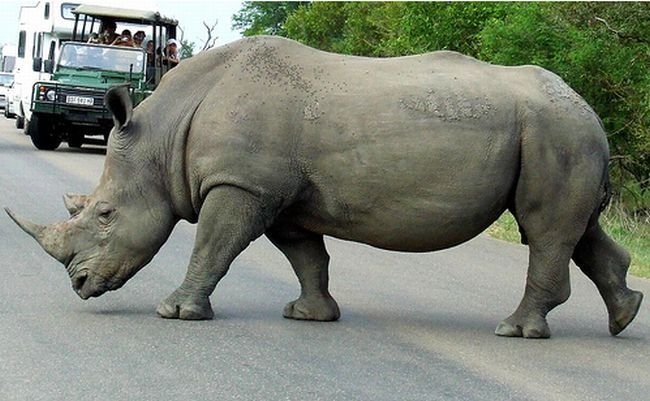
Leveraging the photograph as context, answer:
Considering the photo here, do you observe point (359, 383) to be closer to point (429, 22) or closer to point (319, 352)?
point (319, 352)

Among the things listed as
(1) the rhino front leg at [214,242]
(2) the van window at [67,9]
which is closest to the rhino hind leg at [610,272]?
(1) the rhino front leg at [214,242]

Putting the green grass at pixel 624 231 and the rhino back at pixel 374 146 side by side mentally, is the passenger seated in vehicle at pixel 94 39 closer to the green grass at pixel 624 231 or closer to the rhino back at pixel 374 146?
the green grass at pixel 624 231

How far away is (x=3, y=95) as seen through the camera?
55.9 metres

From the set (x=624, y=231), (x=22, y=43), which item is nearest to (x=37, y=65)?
(x=22, y=43)

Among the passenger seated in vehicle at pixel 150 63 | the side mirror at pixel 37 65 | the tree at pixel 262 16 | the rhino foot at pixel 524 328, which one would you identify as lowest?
the tree at pixel 262 16

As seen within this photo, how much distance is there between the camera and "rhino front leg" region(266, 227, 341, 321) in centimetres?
941

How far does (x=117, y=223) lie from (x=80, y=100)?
17126mm

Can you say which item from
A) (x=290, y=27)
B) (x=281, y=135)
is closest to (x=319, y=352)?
(x=281, y=135)

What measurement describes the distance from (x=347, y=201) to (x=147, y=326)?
1.37 m

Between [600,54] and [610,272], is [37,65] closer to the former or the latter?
[600,54]

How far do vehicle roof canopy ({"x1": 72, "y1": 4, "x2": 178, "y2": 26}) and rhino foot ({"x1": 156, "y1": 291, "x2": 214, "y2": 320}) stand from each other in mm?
21437

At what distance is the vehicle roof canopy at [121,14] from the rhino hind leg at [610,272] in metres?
21.5

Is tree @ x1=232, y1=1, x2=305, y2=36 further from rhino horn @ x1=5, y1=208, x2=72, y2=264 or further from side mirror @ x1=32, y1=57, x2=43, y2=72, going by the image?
rhino horn @ x1=5, y1=208, x2=72, y2=264

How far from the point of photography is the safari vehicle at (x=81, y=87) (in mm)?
26094
